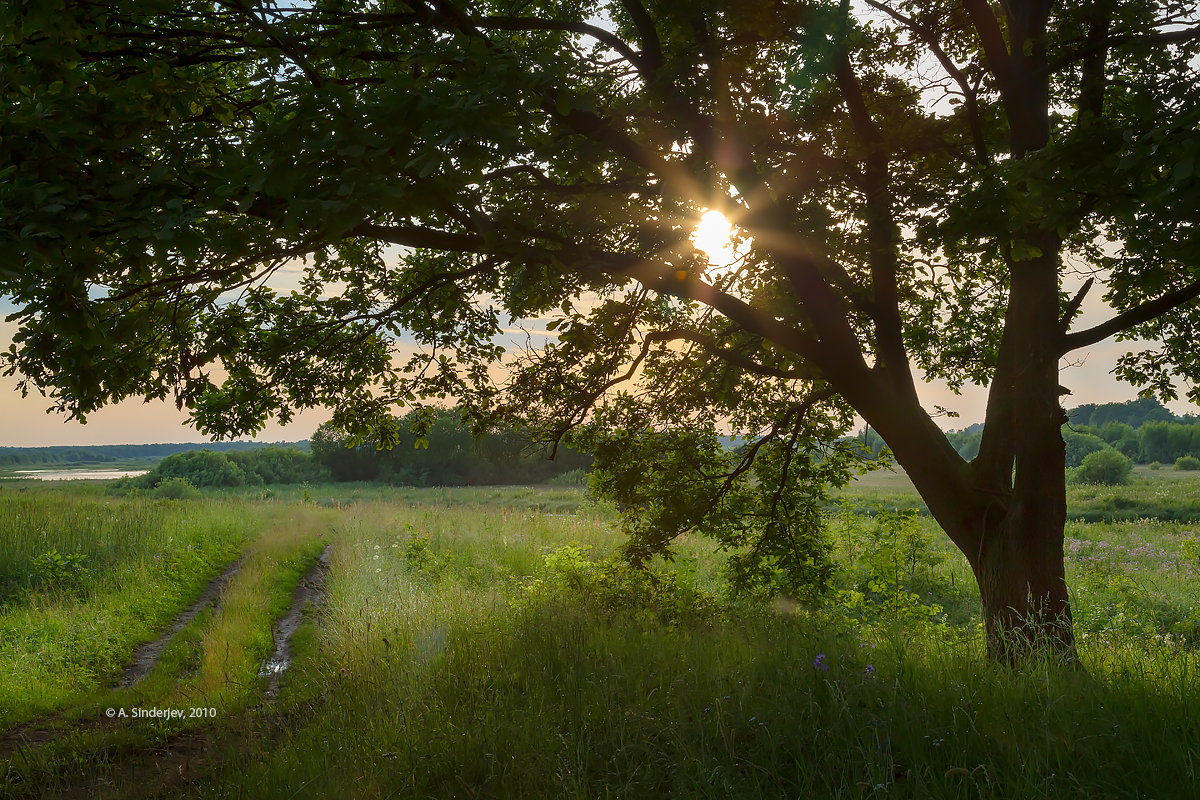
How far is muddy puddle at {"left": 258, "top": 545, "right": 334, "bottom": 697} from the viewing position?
26.0 ft

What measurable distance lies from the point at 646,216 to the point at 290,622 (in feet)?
29.1

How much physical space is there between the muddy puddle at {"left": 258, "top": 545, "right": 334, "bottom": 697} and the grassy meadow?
0.18 meters

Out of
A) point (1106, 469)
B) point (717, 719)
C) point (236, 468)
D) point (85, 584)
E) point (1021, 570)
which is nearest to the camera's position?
point (717, 719)

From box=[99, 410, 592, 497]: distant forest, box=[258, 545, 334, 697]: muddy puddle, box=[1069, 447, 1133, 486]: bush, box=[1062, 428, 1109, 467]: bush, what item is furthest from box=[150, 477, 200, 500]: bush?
box=[1062, 428, 1109, 467]: bush

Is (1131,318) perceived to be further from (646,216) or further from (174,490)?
(174,490)

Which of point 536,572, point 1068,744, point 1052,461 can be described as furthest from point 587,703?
point 536,572

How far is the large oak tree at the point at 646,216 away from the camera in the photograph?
3.91 m

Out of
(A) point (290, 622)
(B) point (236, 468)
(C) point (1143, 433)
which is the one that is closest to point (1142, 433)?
(C) point (1143, 433)

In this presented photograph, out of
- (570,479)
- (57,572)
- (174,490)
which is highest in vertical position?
(57,572)

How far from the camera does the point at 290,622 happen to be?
11086 millimetres

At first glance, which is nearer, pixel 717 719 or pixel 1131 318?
pixel 717 719

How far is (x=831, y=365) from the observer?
6672 mm

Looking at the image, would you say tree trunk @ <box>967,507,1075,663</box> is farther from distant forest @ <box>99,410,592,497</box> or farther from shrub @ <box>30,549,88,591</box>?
distant forest @ <box>99,410,592,497</box>

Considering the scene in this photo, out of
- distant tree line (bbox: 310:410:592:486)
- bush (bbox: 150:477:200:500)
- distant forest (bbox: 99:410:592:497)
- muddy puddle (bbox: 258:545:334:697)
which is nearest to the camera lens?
muddy puddle (bbox: 258:545:334:697)
